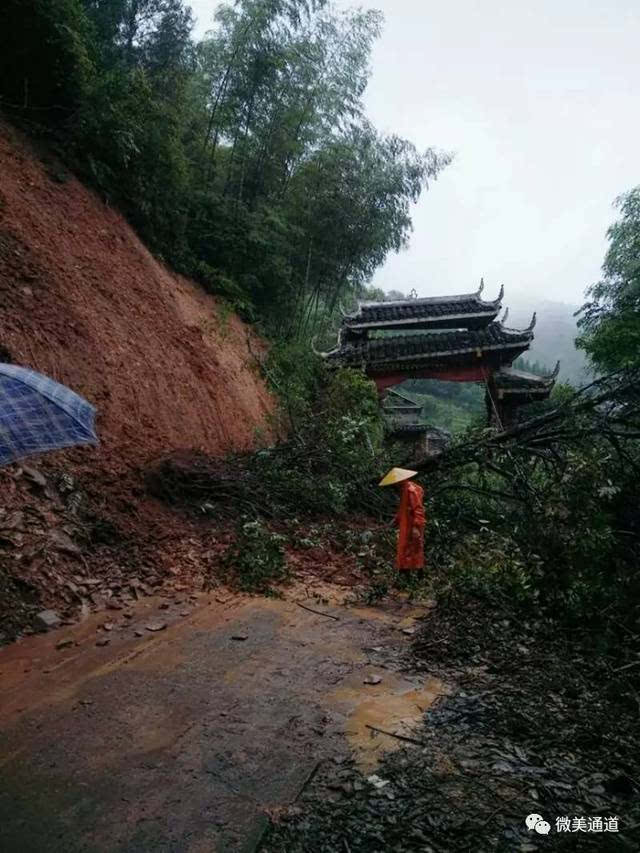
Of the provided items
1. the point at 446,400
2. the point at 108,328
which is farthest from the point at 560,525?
the point at 446,400

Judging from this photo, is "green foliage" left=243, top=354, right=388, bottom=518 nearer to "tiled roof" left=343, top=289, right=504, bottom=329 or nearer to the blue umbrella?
"tiled roof" left=343, top=289, right=504, bottom=329

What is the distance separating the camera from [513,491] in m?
6.76

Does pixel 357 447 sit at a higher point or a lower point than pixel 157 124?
lower

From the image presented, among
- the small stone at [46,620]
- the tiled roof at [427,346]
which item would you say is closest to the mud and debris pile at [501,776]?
the small stone at [46,620]

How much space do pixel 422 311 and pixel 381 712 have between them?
12.1m

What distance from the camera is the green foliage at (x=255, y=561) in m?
5.98

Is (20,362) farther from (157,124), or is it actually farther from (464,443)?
(157,124)

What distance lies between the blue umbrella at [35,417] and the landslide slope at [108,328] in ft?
12.9

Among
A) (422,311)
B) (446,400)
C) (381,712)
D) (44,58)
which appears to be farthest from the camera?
(446,400)

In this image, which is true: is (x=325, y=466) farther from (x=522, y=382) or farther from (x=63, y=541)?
(x=522, y=382)

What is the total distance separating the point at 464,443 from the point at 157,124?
9.08 m

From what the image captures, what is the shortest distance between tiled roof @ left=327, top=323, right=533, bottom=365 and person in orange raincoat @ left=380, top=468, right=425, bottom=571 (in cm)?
774

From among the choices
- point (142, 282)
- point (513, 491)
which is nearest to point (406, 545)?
point (513, 491)

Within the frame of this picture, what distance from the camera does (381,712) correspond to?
3.68 metres
